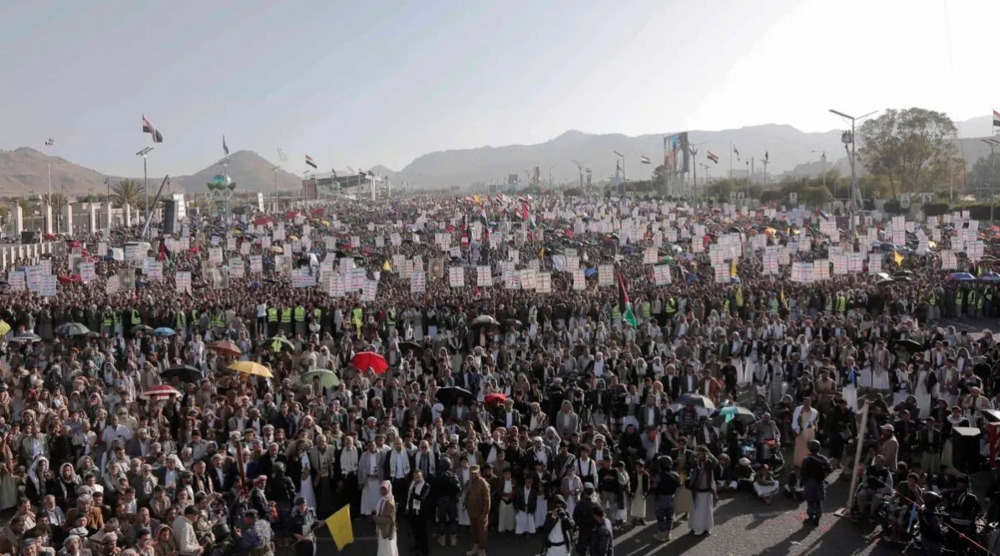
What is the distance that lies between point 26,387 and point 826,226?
99.0 feet

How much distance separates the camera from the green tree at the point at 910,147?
7800 cm

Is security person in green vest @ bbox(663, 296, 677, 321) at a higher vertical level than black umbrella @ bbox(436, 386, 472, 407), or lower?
higher

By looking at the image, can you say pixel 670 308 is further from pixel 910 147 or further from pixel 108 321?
pixel 910 147

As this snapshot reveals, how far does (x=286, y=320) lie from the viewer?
2178 centimetres

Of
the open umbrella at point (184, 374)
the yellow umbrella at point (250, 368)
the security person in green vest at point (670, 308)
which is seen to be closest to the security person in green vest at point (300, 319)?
the open umbrella at point (184, 374)

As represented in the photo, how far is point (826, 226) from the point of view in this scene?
36.5 m

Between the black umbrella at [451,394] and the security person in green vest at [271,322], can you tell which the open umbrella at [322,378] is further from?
the security person in green vest at [271,322]

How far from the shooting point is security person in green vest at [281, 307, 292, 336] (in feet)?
71.4

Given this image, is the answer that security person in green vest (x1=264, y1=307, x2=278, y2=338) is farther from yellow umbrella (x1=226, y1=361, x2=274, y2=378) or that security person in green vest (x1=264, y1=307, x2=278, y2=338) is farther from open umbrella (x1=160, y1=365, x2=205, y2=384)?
yellow umbrella (x1=226, y1=361, x2=274, y2=378)

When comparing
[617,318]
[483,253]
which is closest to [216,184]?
[483,253]

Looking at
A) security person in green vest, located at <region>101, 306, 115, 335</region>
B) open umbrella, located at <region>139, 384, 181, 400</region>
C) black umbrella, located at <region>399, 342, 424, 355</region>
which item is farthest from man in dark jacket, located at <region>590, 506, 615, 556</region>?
security person in green vest, located at <region>101, 306, 115, 335</region>

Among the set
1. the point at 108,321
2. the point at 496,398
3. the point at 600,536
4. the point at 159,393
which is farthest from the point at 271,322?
the point at 600,536

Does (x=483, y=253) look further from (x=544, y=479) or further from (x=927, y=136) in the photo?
(x=927, y=136)

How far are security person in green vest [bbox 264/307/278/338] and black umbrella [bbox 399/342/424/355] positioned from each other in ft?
16.4
